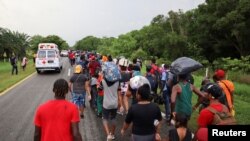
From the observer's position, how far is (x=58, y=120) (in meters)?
5.57

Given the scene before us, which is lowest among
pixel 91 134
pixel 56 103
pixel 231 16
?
pixel 91 134

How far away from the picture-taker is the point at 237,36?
44.9 m

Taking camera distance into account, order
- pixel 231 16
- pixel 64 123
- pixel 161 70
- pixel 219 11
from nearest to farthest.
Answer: pixel 64 123 → pixel 161 70 → pixel 231 16 → pixel 219 11

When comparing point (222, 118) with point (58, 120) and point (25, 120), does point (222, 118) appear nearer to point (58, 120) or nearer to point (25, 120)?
point (58, 120)

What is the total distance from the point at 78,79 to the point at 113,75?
2.84 meters

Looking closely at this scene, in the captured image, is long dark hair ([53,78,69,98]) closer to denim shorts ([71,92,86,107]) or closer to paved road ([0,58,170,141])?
paved road ([0,58,170,141])

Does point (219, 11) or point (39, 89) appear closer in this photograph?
point (39, 89)

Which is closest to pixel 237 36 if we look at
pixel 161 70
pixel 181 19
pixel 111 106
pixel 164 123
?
pixel 181 19

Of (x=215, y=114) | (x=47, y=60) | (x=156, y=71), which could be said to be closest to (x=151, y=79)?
(x=156, y=71)

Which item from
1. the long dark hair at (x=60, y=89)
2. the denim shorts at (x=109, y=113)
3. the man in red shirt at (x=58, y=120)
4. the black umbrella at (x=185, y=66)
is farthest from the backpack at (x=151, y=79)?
the man in red shirt at (x=58, y=120)

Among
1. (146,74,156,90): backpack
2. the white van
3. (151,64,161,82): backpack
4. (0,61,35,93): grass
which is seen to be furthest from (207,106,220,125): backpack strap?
the white van

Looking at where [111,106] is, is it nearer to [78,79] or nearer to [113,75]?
[113,75]

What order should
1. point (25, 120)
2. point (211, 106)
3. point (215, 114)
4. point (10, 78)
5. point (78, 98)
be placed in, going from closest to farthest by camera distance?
1. point (215, 114)
2. point (211, 106)
3. point (78, 98)
4. point (25, 120)
5. point (10, 78)

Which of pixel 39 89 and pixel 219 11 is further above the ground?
pixel 219 11
